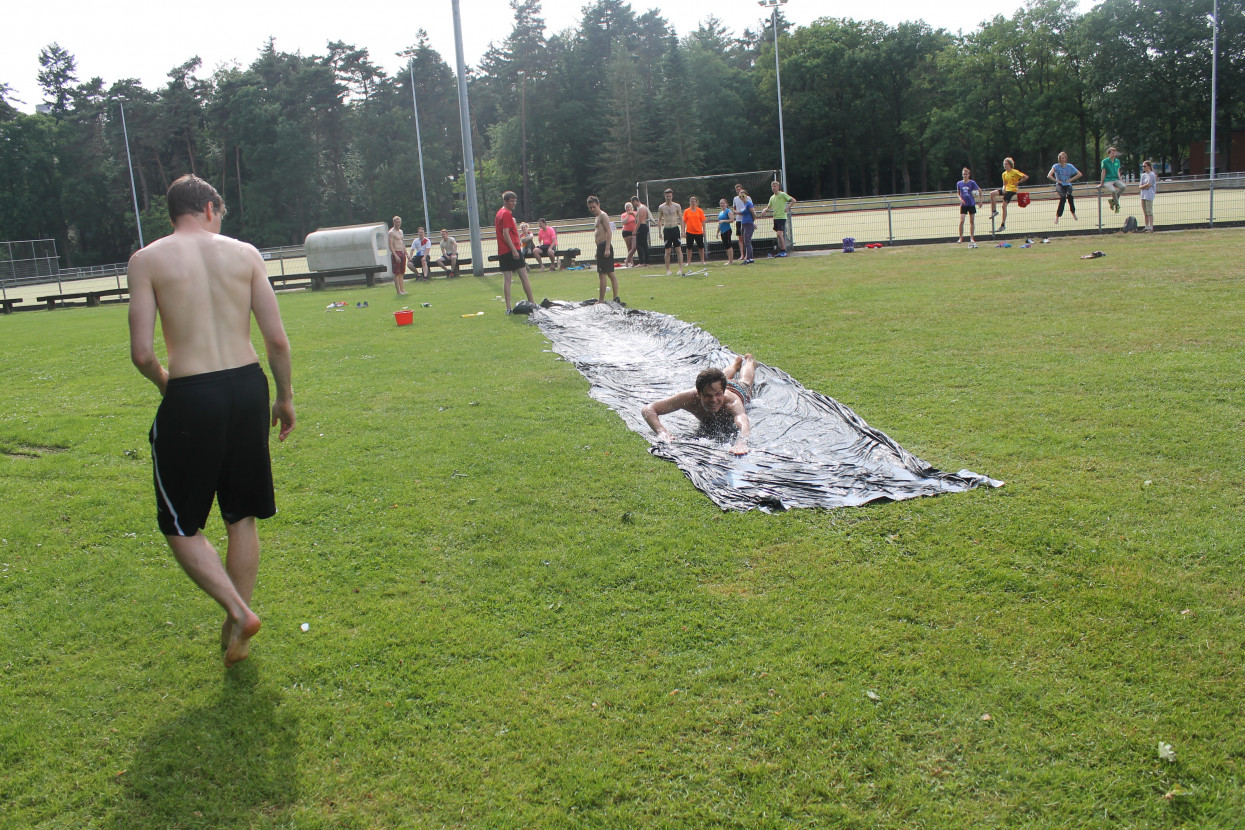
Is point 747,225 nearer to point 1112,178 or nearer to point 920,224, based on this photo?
point 1112,178

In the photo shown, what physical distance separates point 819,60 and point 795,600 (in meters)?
74.1

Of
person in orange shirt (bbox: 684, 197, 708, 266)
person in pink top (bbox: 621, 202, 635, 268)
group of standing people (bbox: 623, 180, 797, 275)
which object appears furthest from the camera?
person in pink top (bbox: 621, 202, 635, 268)

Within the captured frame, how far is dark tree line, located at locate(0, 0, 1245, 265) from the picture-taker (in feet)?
213

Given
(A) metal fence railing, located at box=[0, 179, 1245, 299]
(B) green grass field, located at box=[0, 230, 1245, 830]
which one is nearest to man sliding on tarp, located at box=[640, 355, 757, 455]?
(B) green grass field, located at box=[0, 230, 1245, 830]

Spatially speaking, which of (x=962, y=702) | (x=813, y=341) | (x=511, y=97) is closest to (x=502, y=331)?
(x=813, y=341)

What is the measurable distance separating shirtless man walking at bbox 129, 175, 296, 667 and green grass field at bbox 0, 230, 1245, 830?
24.8 inches

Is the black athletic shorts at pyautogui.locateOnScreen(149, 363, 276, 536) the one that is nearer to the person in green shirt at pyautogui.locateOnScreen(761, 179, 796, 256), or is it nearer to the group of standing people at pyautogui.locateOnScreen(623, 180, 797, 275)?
the group of standing people at pyautogui.locateOnScreen(623, 180, 797, 275)

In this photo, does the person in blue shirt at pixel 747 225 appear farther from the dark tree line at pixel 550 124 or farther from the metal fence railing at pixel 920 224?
the dark tree line at pixel 550 124

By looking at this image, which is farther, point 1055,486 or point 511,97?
point 511,97

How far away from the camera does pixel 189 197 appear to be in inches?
136

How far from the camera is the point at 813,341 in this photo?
1016 centimetres

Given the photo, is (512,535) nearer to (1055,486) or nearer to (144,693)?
(144,693)

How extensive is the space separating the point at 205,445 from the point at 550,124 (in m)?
70.7

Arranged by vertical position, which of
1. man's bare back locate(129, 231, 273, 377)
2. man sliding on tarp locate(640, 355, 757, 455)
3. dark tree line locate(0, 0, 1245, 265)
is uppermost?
dark tree line locate(0, 0, 1245, 265)
